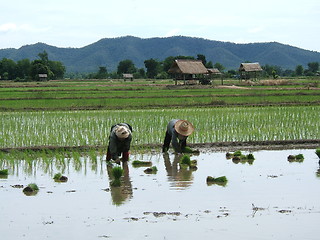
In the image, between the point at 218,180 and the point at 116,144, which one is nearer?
the point at 218,180

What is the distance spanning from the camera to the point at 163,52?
546ft

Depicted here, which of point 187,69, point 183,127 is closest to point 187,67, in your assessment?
point 187,69

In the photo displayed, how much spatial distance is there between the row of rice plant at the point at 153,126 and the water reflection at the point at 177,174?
1.88 m

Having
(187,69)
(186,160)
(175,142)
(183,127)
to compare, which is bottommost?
(186,160)

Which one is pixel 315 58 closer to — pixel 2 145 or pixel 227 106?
pixel 227 106

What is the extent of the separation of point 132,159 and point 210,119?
17.7 ft

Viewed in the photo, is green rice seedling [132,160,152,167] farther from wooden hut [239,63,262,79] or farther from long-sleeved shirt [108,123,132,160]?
→ wooden hut [239,63,262,79]

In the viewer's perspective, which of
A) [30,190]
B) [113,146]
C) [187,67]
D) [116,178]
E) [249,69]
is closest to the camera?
[30,190]

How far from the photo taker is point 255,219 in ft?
16.6

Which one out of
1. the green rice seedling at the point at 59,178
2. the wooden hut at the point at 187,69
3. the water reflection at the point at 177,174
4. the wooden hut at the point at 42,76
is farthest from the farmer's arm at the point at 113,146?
the wooden hut at the point at 42,76

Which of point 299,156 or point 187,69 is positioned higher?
point 187,69

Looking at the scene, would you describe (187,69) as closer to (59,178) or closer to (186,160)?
(186,160)

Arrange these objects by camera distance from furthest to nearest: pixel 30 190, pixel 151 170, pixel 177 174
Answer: pixel 151 170 < pixel 177 174 < pixel 30 190

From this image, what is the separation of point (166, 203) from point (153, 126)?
6.91 m
